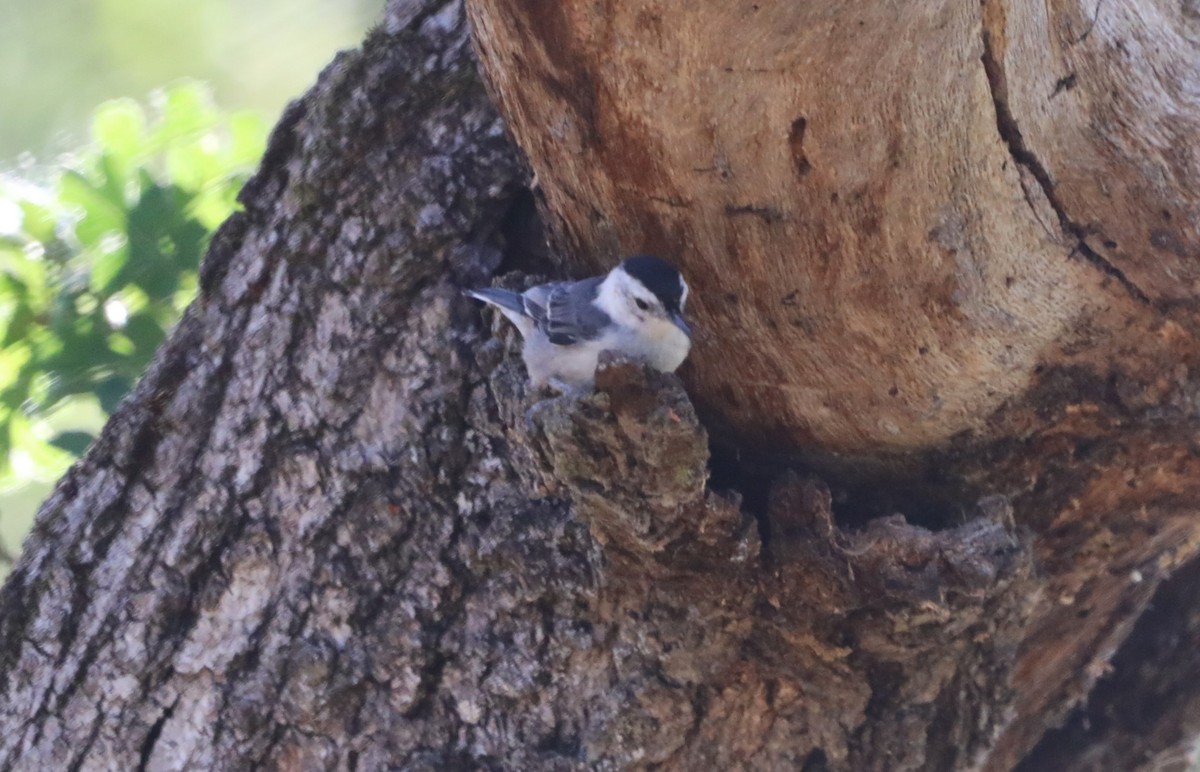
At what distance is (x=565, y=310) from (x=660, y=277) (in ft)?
0.70

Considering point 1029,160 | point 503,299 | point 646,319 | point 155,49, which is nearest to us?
point 1029,160

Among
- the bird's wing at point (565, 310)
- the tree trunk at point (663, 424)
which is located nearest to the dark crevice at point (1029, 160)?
the tree trunk at point (663, 424)

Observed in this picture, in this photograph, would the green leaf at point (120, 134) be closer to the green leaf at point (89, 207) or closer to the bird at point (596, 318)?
the green leaf at point (89, 207)

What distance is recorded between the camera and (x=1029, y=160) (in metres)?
1.40

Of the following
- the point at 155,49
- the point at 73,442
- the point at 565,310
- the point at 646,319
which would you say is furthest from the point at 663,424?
the point at 155,49

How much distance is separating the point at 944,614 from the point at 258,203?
1.30 m

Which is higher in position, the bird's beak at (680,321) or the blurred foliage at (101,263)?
the blurred foliage at (101,263)

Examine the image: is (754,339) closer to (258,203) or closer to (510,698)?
(510,698)

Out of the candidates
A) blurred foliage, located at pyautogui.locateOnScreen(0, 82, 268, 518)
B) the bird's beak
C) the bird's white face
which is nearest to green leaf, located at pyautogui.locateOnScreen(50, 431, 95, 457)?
blurred foliage, located at pyautogui.locateOnScreen(0, 82, 268, 518)

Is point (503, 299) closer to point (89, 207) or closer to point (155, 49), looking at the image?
point (89, 207)

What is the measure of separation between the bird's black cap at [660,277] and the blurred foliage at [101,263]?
0.92 metres

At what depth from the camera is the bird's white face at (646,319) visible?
4.96 feet

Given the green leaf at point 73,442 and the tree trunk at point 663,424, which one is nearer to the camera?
the tree trunk at point 663,424

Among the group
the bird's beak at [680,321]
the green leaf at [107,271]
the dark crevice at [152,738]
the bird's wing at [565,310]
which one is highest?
the green leaf at [107,271]
